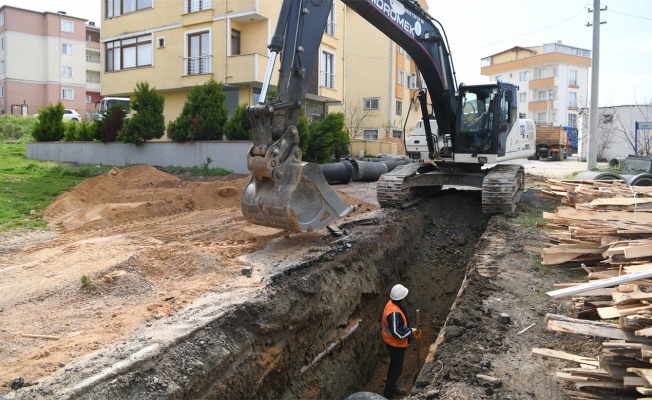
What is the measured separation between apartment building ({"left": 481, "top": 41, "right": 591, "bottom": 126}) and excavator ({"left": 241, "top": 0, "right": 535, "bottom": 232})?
56.4 m

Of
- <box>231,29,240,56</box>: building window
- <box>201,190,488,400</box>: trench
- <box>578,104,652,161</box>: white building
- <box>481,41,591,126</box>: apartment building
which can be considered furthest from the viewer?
<box>481,41,591,126</box>: apartment building

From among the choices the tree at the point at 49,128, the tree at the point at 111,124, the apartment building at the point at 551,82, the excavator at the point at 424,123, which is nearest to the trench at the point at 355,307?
the excavator at the point at 424,123

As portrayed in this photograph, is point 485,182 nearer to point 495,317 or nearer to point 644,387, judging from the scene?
point 495,317

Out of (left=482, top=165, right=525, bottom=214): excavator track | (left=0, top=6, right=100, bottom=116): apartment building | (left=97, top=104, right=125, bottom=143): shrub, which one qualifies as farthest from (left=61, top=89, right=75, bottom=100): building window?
(left=482, top=165, right=525, bottom=214): excavator track

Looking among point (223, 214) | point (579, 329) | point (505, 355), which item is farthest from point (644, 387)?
point (223, 214)

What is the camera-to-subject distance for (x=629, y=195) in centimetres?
980

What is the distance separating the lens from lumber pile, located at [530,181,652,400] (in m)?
3.96

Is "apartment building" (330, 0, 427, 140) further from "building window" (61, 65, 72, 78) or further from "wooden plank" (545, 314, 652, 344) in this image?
"wooden plank" (545, 314, 652, 344)

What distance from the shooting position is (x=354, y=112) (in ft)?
122

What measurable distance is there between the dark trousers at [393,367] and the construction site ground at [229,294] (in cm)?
35

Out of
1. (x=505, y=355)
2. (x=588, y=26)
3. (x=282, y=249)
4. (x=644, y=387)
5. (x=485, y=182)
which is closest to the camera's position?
(x=644, y=387)

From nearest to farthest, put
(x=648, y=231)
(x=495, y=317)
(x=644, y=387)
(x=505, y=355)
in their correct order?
(x=644, y=387)
(x=505, y=355)
(x=495, y=317)
(x=648, y=231)

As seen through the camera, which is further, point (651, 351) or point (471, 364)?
point (471, 364)

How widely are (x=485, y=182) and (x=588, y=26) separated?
16489 millimetres
